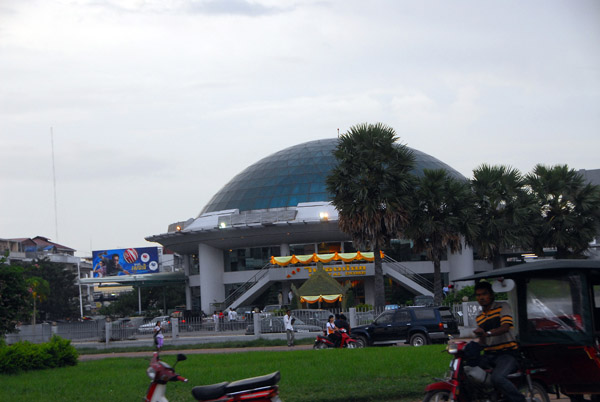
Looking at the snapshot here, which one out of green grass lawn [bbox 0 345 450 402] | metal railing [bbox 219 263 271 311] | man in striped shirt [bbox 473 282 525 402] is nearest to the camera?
man in striped shirt [bbox 473 282 525 402]

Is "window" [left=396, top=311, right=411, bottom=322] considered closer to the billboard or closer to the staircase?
the staircase

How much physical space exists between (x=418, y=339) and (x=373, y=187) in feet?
42.7

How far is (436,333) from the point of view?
25969 millimetres

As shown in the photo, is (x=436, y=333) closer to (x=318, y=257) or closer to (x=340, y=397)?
(x=340, y=397)

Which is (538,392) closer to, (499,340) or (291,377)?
(499,340)

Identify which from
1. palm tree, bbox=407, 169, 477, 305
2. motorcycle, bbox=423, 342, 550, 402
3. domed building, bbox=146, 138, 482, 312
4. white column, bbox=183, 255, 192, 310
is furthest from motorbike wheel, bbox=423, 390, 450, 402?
white column, bbox=183, 255, 192, 310

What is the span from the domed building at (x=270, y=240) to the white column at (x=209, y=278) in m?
0.08

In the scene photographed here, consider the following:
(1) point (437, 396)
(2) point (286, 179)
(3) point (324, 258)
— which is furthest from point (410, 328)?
(2) point (286, 179)

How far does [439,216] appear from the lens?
127ft

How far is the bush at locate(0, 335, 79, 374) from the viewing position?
63.2 ft

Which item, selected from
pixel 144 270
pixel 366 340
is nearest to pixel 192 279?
pixel 144 270

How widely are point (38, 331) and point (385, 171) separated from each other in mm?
20591

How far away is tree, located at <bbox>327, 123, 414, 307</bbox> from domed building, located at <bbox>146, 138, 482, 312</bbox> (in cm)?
1380

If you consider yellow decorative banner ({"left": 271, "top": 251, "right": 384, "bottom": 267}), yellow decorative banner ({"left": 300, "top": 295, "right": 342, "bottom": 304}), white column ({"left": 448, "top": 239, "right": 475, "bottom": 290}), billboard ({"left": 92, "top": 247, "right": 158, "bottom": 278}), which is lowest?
yellow decorative banner ({"left": 300, "top": 295, "right": 342, "bottom": 304})
